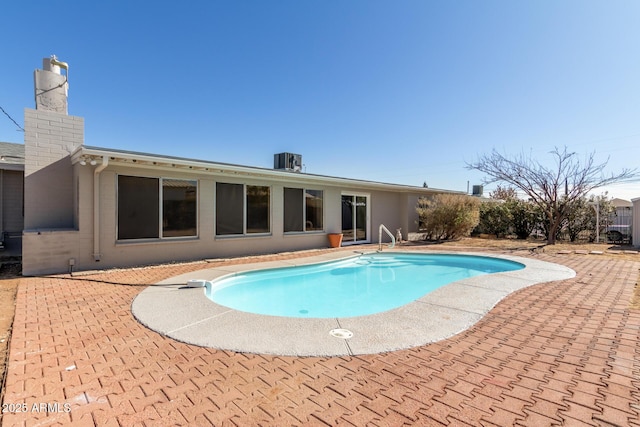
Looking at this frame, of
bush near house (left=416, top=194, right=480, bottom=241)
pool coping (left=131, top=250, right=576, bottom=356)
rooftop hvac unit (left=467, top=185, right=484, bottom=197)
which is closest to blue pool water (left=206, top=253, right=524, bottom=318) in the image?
pool coping (left=131, top=250, right=576, bottom=356)

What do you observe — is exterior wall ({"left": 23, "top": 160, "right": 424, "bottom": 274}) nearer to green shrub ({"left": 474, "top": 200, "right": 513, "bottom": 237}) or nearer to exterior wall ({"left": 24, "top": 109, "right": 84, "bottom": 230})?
exterior wall ({"left": 24, "top": 109, "right": 84, "bottom": 230})

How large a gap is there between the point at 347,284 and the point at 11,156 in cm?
1340

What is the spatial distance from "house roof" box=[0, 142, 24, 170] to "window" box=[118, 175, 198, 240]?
4787 millimetres

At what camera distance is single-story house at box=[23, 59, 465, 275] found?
24.5 ft

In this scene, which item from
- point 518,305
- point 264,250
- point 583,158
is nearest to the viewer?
point 518,305

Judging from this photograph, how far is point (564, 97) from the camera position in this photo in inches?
514

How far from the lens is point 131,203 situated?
817 centimetres

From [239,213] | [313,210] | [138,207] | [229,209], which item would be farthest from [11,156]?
[313,210]

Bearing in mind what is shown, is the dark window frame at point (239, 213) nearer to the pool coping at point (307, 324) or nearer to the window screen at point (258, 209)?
the window screen at point (258, 209)

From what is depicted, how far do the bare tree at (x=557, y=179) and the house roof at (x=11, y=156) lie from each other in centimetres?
2080

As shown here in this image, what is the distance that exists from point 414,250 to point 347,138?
10405 millimetres

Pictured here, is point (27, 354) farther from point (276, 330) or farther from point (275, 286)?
point (275, 286)

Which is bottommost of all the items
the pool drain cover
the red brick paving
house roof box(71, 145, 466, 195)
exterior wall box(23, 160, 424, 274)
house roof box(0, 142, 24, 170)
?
the red brick paving

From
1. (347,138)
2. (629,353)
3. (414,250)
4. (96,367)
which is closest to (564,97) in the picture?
(414,250)
